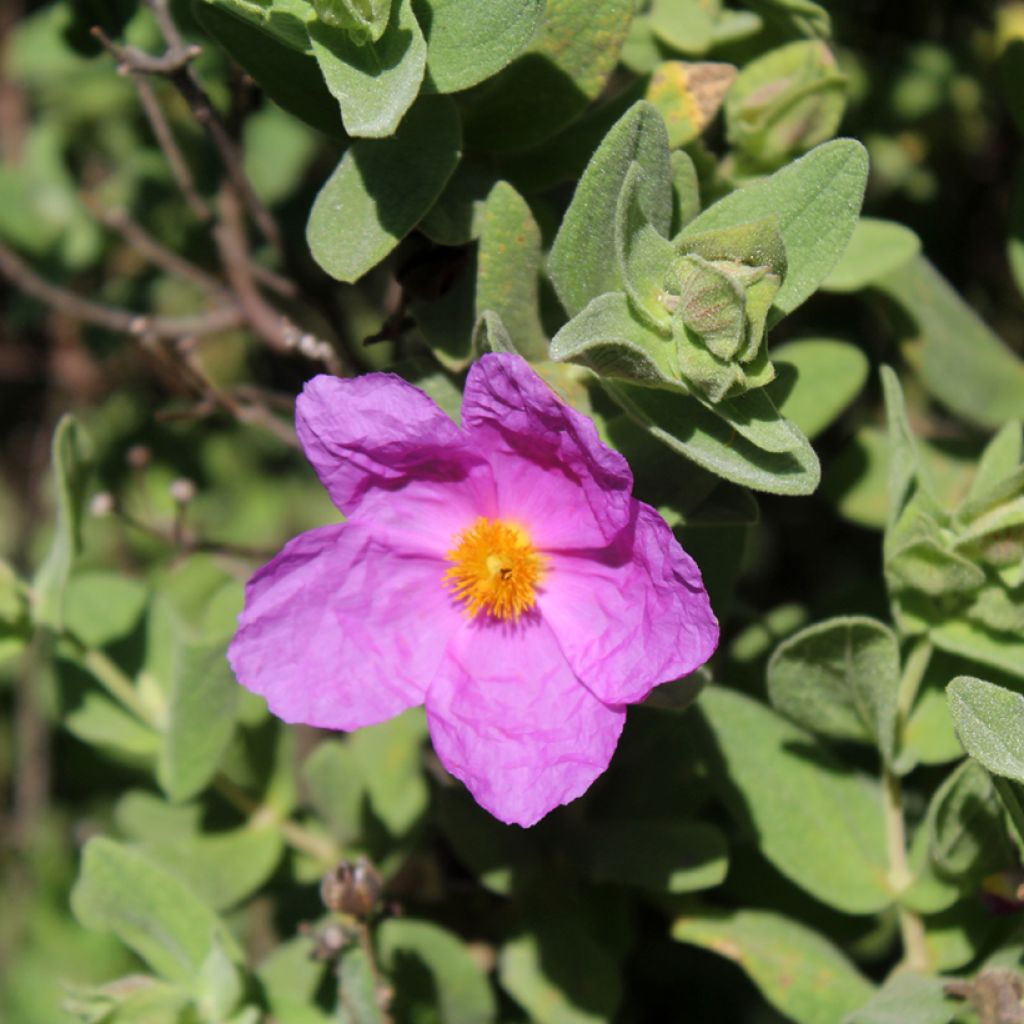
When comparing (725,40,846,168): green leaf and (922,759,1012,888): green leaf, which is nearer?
(922,759,1012,888): green leaf

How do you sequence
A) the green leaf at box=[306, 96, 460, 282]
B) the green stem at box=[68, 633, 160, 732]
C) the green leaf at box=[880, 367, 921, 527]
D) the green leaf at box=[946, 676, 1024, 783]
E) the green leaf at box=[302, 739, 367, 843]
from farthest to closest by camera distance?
the green stem at box=[68, 633, 160, 732]
the green leaf at box=[302, 739, 367, 843]
the green leaf at box=[880, 367, 921, 527]
the green leaf at box=[306, 96, 460, 282]
the green leaf at box=[946, 676, 1024, 783]

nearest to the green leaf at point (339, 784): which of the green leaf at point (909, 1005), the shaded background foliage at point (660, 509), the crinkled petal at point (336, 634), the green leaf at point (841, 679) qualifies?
the shaded background foliage at point (660, 509)

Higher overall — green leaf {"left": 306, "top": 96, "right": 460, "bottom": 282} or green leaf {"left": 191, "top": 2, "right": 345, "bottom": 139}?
green leaf {"left": 191, "top": 2, "right": 345, "bottom": 139}

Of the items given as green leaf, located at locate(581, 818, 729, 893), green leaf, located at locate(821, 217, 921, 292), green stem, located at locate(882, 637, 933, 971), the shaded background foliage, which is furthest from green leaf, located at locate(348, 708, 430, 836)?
green leaf, located at locate(821, 217, 921, 292)

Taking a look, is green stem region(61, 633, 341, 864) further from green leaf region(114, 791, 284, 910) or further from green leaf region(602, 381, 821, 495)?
green leaf region(602, 381, 821, 495)

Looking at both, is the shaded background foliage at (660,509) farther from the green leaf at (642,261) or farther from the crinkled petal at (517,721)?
the crinkled petal at (517,721)

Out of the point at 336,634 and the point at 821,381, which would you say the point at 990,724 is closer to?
the point at 821,381

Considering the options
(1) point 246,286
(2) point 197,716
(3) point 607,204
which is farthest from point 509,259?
(1) point 246,286
